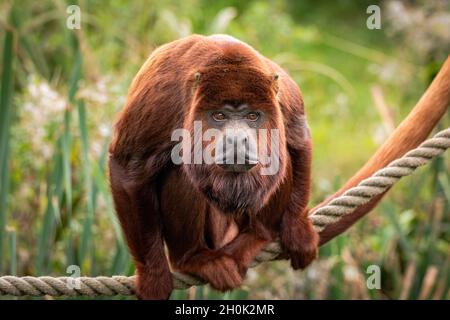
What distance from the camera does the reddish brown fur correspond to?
126 inches

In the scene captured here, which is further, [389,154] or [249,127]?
[389,154]

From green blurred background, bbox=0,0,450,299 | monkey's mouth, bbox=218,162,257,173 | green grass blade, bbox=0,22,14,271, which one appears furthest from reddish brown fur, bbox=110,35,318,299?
green grass blade, bbox=0,22,14,271

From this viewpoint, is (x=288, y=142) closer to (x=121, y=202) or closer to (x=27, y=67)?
(x=121, y=202)

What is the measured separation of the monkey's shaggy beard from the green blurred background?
93 centimetres

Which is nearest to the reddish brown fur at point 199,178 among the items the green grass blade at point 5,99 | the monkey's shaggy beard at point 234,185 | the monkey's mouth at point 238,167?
the monkey's shaggy beard at point 234,185

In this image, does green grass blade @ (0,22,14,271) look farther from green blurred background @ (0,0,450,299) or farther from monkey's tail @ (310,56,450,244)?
monkey's tail @ (310,56,450,244)

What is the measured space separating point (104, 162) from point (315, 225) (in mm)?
1726

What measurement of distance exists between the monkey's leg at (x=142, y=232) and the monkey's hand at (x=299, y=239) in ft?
1.96

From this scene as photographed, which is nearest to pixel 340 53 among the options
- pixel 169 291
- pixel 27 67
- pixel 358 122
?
pixel 358 122

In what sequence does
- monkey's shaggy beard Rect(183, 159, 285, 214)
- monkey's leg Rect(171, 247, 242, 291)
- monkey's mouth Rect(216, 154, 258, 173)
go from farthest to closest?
monkey's leg Rect(171, 247, 242, 291), monkey's shaggy beard Rect(183, 159, 285, 214), monkey's mouth Rect(216, 154, 258, 173)

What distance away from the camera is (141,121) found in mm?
3311

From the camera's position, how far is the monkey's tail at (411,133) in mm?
3545

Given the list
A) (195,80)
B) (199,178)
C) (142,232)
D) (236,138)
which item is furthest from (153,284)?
(195,80)

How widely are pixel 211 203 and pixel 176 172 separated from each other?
0.24 meters
